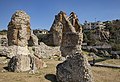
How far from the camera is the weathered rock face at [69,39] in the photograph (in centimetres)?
2908

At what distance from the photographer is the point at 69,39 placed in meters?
29.8

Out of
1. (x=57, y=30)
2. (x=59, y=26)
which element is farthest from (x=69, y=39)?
(x=59, y=26)

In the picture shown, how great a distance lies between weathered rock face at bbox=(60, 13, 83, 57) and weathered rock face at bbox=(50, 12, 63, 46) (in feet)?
1.76

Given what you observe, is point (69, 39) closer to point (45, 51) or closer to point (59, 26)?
point (59, 26)

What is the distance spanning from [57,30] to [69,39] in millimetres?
3116

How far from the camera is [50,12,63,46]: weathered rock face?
3203 centimetres

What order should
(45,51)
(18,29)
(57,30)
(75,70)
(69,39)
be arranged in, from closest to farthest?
(75,70), (18,29), (45,51), (69,39), (57,30)

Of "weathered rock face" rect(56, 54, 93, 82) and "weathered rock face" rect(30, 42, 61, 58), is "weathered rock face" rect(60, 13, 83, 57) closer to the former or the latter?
"weathered rock face" rect(30, 42, 61, 58)

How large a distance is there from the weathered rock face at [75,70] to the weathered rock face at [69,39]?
1288 cm

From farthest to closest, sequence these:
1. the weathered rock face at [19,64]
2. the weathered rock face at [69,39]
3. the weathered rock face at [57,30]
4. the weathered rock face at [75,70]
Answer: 1. the weathered rock face at [57,30]
2. the weathered rock face at [69,39]
3. the weathered rock face at [19,64]
4. the weathered rock face at [75,70]

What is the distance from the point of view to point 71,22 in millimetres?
34312

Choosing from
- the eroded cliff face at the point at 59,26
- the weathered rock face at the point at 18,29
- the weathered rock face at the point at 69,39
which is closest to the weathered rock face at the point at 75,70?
the weathered rock face at the point at 18,29

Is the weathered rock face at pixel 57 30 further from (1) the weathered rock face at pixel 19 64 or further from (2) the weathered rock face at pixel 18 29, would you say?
(1) the weathered rock face at pixel 19 64

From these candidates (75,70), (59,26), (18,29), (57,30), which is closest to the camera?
(75,70)
